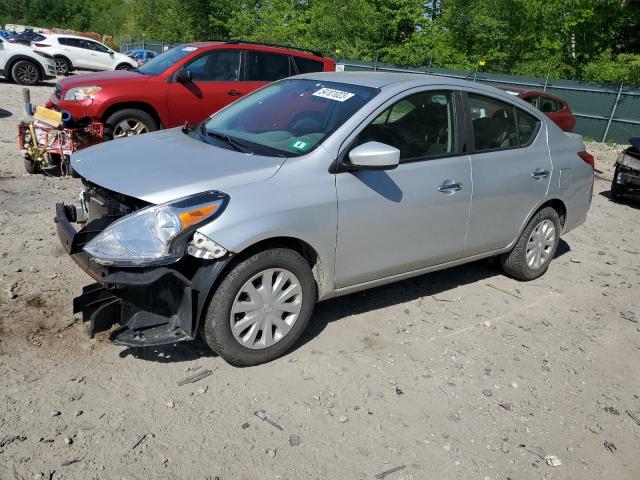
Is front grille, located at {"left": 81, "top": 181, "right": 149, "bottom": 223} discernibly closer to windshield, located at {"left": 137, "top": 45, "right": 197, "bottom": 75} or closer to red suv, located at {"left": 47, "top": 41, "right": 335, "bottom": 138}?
red suv, located at {"left": 47, "top": 41, "right": 335, "bottom": 138}

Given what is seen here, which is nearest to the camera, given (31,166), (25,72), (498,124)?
(498,124)

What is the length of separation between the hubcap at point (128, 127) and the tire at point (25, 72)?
12708 millimetres

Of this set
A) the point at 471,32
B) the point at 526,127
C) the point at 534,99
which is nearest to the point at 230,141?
the point at 526,127

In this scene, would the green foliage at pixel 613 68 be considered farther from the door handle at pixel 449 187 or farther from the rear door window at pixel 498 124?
the door handle at pixel 449 187

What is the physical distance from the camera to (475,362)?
3928 mm

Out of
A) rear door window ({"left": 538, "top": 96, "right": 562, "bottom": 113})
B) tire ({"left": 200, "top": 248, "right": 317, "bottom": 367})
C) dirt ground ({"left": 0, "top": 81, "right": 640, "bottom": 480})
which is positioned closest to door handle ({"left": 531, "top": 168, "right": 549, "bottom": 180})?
dirt ground ({"left": 0, "top": 81, "right": 640, "bottom": 480})

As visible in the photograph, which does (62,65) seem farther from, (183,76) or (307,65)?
(183,76)

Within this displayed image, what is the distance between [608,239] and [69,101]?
7.13m

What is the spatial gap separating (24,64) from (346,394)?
18.6m

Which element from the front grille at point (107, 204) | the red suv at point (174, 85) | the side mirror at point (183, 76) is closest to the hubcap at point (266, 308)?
the front grille at point (107, 204)

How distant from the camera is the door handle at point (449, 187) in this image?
4.15m

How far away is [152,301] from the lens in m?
3.17

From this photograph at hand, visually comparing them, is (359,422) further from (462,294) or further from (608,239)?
(608,239)

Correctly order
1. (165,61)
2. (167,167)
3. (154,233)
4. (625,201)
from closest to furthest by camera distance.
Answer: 1. (154,233)
2. (167,167)
3. (165,61)
4. (625,201)
